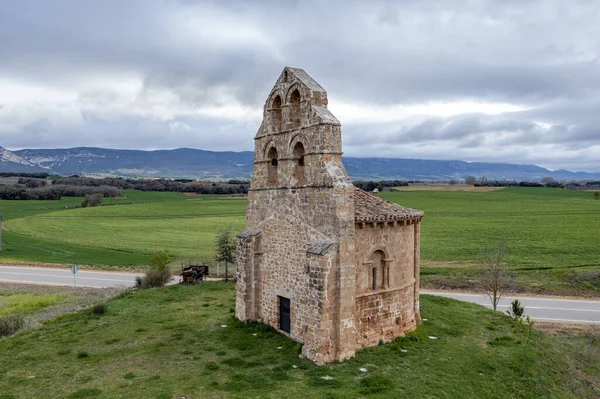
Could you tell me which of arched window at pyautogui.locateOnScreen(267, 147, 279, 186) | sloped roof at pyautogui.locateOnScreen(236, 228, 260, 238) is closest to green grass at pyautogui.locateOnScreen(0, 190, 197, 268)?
sloped roof at pyautogui.locateOnScreen(236, 228, 260, 238)

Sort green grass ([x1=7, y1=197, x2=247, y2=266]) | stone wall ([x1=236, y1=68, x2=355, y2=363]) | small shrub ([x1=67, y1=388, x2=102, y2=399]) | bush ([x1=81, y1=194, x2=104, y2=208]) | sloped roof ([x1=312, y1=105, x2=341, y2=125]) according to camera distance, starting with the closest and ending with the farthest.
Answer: small shrub ([x1=67, y1=388, x2=102, y2=399])
stone wall ([x1=236, y1=68, x2=355, y2=363])
sloped roof ([x1=312, y1=105, x2=341, y2=125])
green grass ([x1=7, y1=197, x2=247, y2=266])
bush ([x1=81, y1=194, x2=104, y2=208])

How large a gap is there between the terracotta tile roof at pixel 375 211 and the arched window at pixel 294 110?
13.7ft

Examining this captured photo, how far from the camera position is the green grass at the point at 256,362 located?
47.2 ft

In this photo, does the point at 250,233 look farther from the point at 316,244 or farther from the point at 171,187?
the point at 171,187

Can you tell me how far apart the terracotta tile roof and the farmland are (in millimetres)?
17391

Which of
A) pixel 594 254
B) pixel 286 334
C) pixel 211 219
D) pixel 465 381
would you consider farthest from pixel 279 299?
pixel 211 219

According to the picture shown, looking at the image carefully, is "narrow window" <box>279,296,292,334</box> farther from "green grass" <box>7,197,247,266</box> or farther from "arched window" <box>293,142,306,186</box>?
"green grass" <box>7,197,247,266</box>

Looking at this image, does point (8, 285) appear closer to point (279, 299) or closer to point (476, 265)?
point (279, 299)

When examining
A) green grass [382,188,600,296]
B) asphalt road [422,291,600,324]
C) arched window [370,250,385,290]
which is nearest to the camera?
arched window [370,250,385,290]

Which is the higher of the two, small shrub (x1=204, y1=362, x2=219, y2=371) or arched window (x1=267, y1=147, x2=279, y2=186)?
arched window (x1=267, y1=147, x2=279, y2=186)

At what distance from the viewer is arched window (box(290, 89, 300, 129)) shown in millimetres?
19681

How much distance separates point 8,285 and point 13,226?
38424mm

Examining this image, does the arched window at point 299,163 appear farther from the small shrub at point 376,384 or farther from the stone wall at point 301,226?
the small shrub at point 376,384

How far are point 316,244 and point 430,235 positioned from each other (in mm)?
42115
